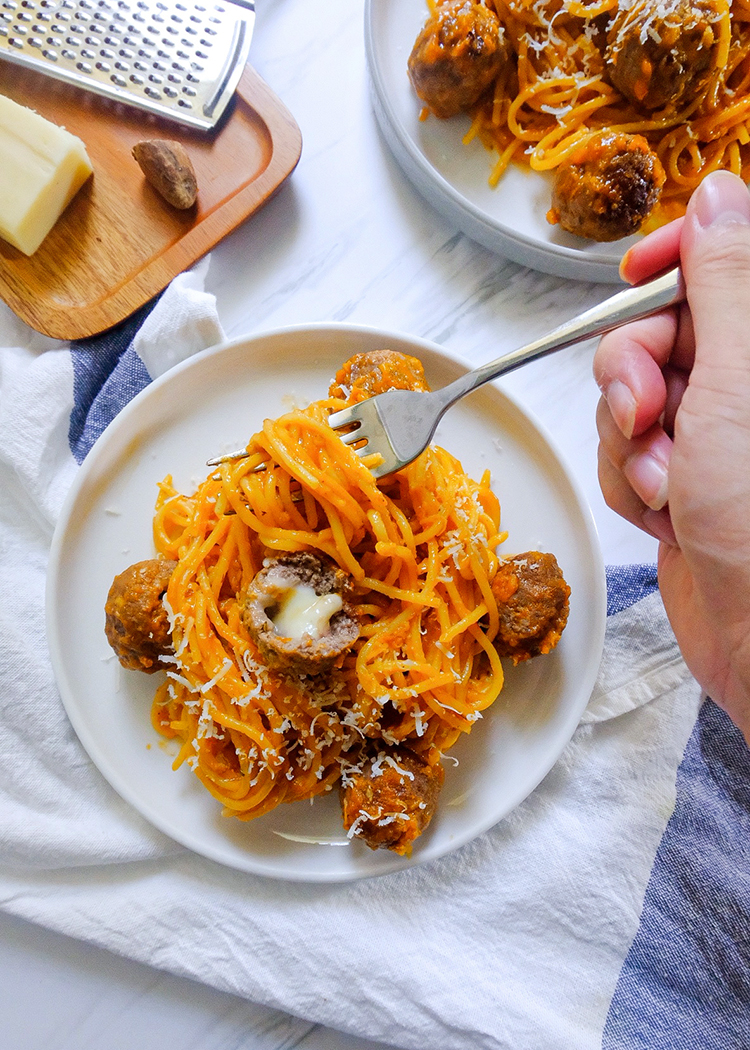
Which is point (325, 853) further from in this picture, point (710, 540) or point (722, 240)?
point (722, 240)

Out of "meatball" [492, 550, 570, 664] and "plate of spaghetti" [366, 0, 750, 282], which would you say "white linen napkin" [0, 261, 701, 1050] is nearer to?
"meatball" [492, 550, 570, 664]

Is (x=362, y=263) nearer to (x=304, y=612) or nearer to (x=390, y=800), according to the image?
(x=304, y=612)

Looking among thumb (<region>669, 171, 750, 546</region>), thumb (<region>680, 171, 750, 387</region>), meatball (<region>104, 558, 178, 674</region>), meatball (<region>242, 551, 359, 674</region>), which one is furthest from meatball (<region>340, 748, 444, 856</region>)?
thumb (<region>680, 171, 750, 387</region>)

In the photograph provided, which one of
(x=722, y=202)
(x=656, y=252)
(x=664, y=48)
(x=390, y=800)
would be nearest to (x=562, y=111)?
(x=664, y=48)

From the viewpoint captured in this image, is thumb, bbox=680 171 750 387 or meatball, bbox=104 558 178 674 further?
meatball, bbox=104 558 178 674

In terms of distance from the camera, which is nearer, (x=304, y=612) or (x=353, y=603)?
(x=304, y=612)

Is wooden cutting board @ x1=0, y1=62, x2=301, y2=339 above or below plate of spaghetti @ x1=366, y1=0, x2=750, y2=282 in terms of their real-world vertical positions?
above

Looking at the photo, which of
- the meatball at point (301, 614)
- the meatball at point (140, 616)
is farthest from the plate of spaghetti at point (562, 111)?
the meatball at point (140, 616)
